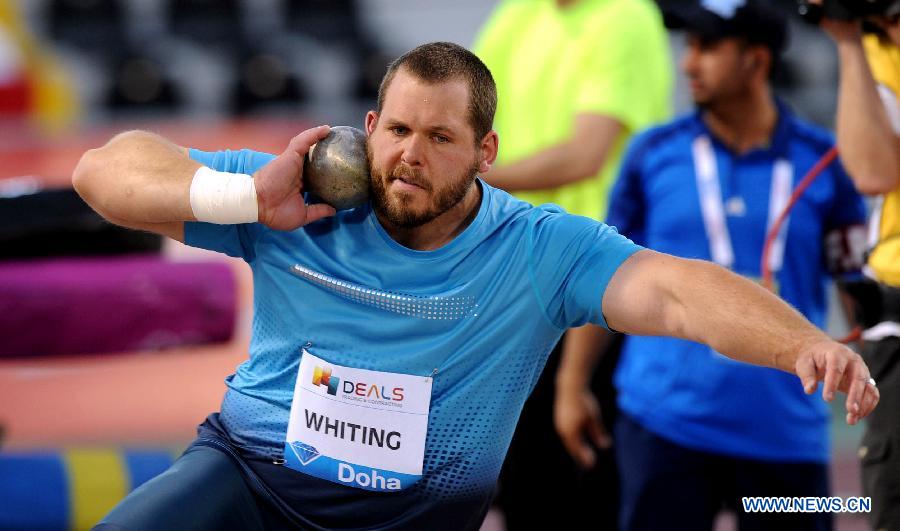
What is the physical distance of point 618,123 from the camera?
15.6 ft

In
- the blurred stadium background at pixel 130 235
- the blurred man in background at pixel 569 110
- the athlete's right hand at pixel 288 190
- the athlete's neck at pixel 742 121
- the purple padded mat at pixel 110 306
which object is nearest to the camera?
the athlete's right hand at pixel 288 190

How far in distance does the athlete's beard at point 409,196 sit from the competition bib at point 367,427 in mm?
333

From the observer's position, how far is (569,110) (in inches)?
191

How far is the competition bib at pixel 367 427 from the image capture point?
9.82 feet

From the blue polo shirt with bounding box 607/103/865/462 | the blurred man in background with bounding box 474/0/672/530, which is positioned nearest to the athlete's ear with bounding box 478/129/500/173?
the blue polo shirt with bounding box 607/103/865/462

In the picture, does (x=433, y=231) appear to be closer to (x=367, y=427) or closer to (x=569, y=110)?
(x=367, y=427)

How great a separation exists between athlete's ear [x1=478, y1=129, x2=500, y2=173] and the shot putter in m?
0.26

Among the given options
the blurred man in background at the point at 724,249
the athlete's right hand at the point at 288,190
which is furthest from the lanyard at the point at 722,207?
the athlete's right hand at the point at 288,190

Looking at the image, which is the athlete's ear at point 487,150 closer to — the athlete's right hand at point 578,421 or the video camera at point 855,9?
the video camera at point 855,9

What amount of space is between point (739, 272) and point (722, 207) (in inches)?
7.6

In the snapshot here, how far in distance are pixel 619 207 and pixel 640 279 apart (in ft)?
4.62

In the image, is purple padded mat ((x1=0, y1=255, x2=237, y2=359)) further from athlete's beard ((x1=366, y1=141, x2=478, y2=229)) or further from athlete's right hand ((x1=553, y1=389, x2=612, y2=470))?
athlete's beard ((x1=366, y1=141, x2=478, y2=229))

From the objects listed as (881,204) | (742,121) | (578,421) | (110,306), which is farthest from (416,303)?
(110,306)

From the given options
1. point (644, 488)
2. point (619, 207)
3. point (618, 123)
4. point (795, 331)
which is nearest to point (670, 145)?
point (619, 207)
